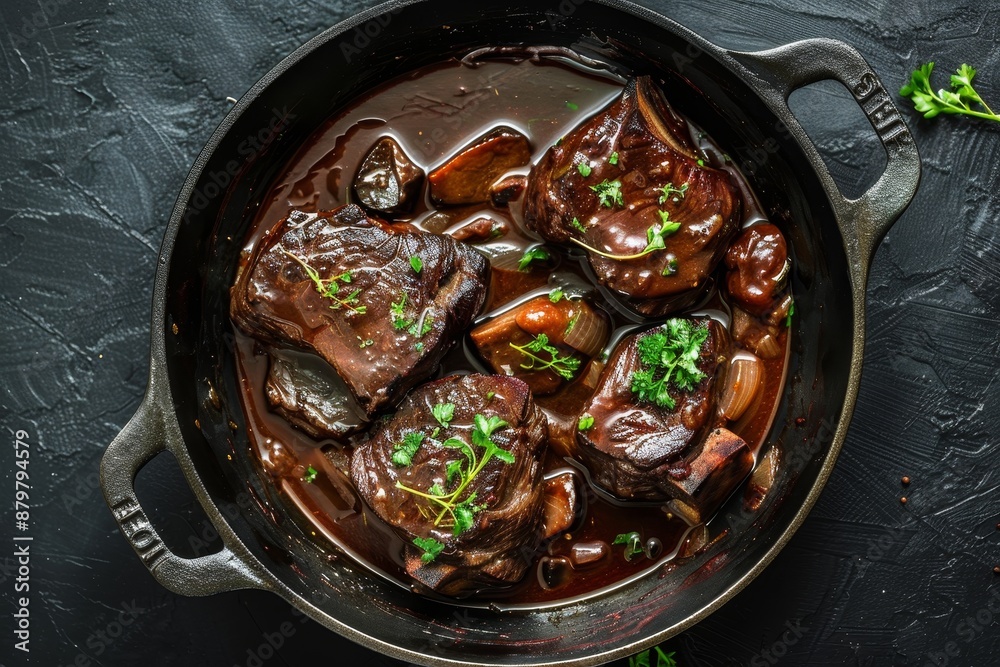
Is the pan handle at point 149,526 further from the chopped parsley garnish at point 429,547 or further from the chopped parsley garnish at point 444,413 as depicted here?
the chopped parsley garnish at point 444,413

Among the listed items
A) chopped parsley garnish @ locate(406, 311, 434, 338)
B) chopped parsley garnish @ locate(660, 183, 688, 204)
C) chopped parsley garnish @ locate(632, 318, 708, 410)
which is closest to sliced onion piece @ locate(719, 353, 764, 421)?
chopped parsley garnish @ locate(632, 318, 708, 410)

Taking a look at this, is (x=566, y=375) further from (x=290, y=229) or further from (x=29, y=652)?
(x=29, y=652)

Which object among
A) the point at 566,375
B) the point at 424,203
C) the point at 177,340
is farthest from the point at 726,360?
the point at 177,340

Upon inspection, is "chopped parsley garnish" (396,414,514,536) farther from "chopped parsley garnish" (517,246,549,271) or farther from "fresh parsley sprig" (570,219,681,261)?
"fresh parsley sprig" (570,219,681,261)

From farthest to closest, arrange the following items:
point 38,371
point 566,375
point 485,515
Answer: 1. point 38,371
2. point 566,375
3. point 485,515

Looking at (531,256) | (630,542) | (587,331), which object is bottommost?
(630,542)

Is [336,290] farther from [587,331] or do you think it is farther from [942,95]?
→ [942,95]

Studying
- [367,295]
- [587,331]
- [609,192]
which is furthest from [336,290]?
[609,192]
